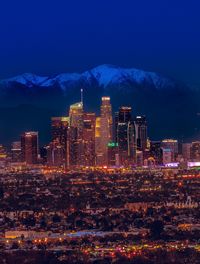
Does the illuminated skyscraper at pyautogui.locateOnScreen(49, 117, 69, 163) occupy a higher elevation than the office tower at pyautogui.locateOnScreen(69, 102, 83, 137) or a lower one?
lower

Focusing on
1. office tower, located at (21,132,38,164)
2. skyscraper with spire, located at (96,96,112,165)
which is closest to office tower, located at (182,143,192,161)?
skyscraper with spire, located at (96,96,112,165)

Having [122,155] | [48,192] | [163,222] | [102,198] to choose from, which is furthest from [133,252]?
[122,155]

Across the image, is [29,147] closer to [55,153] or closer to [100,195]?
[55,153]

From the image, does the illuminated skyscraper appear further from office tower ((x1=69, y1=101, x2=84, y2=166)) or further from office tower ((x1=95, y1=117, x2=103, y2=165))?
office tower ((x1=95, y1=117, x2=103, y2=165))

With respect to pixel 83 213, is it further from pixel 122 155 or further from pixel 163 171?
pixel 122 155

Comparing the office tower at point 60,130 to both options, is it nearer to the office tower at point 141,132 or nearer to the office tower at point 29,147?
the office tower at point 29,147

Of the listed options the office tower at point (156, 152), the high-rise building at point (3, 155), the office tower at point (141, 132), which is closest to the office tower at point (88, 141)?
the office tower at point (141, 132)
